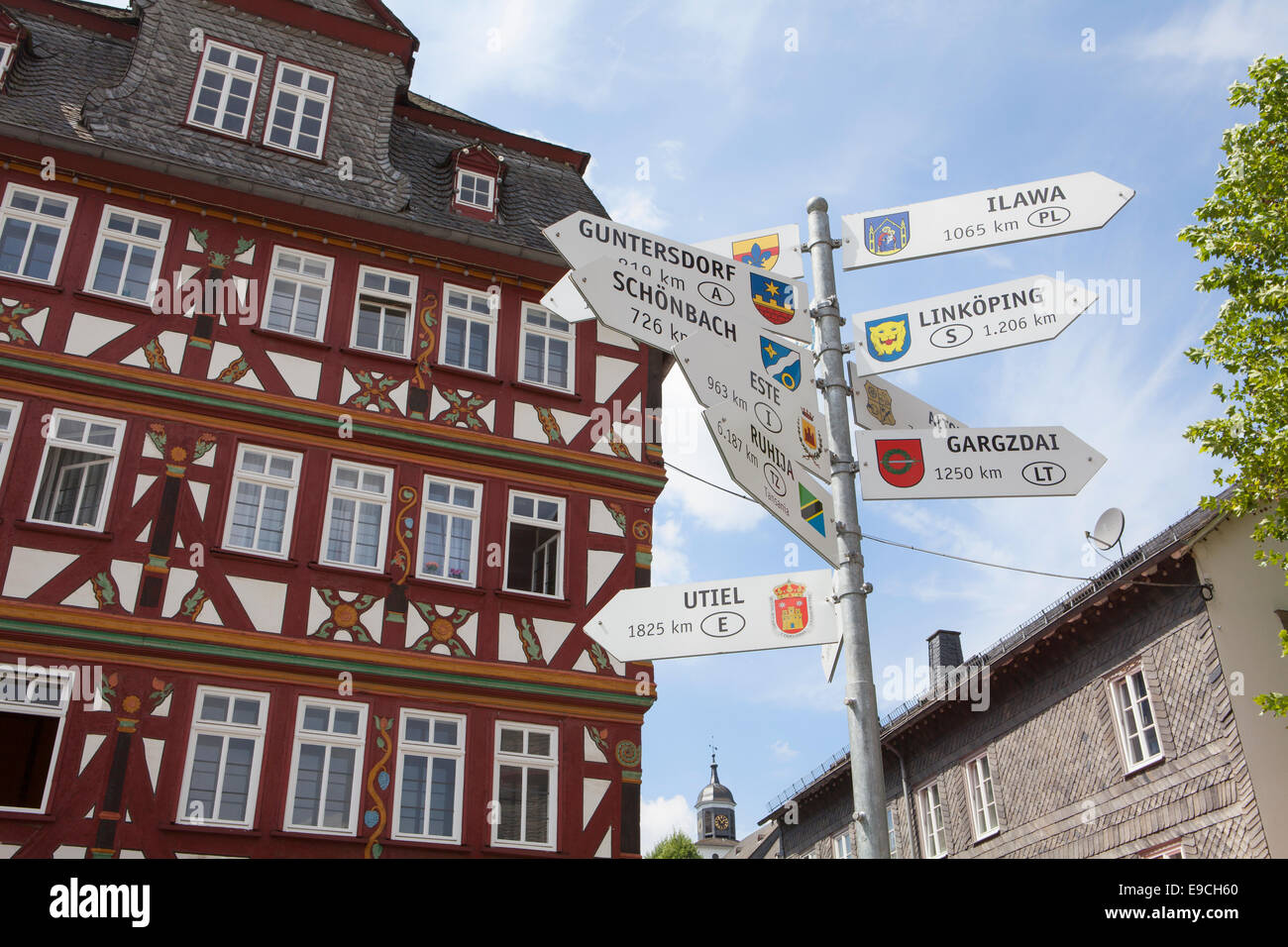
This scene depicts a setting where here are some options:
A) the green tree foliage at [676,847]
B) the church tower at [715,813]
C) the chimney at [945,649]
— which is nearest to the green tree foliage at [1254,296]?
the chimney at [945,649]

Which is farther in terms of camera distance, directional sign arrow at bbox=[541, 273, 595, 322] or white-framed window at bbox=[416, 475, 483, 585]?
white-framed window at bbox=[416, 475, 483, 585]

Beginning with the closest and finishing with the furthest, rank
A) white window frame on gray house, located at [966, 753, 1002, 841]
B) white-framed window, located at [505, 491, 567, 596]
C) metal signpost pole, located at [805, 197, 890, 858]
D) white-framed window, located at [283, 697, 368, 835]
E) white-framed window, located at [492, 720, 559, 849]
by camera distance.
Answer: metal signpost pole, located at [805, 197, 890, 858] < white-framed window, located at [283, 697, 368, 835] < white-framed window, located at [492, 720, 559, 849] < white-framed window, located at [505, 491, 567, 596] < white window frame on gray house, located at [966, 753, 1002, 841]

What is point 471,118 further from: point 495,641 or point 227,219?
point 495,641

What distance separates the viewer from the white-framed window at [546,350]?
52.2ft

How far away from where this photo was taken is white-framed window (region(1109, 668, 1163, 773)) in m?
20.0

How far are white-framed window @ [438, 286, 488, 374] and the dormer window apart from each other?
1.56 m

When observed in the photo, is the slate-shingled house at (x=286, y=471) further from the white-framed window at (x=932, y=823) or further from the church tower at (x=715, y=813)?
the church tower at (x=715, y=813)

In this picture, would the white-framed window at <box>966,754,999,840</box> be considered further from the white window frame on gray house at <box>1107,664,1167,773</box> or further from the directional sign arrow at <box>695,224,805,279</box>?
the directional sign arrow at <box>695,224,805,279</box>

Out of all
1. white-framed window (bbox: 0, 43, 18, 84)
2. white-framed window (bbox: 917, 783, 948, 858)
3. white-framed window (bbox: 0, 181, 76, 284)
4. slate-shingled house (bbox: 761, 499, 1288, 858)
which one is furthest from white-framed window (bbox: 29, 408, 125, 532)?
white-framed window (bbox: 917, 783, 948, 858)

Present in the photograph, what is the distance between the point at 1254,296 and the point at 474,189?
10533 millimetres

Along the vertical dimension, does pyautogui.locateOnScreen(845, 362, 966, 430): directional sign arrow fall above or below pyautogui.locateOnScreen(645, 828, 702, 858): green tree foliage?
below

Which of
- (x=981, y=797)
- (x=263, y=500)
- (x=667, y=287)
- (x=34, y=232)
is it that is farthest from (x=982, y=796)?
(x=667, y=287)
